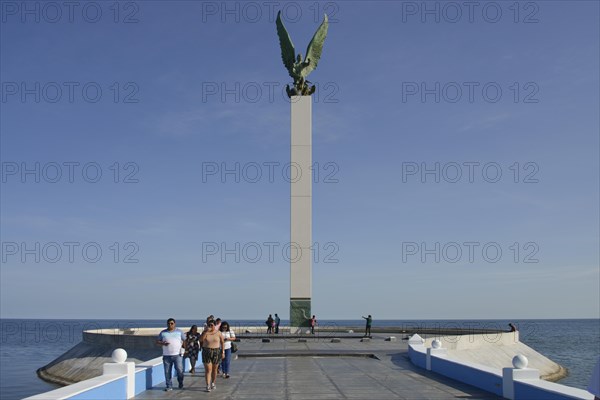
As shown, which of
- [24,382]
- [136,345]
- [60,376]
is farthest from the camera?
[24,382]

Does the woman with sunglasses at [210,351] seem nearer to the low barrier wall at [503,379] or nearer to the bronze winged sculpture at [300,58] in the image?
the low barrier wall at [503,379]

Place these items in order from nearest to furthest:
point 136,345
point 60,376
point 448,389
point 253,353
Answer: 1. point 448,389
2. point 253,353
3. point 136,345
4. point 60,376

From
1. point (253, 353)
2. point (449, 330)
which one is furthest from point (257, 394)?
point (449, 330)

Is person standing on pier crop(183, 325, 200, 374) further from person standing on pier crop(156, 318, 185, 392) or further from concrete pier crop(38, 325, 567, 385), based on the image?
concrete pier crop(38, 325, 567, 385)

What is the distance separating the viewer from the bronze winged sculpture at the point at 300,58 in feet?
166

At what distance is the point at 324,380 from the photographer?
66.4 feet

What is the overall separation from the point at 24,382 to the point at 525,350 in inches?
1392

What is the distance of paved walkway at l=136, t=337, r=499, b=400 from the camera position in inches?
670

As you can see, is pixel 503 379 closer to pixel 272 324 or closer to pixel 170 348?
pixel 170 348

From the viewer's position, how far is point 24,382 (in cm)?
4794

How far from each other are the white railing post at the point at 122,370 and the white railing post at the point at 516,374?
931 centimetres

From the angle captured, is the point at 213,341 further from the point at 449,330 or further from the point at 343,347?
the point at 449,330

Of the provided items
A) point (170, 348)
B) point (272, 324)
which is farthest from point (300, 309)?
point (170, 348)

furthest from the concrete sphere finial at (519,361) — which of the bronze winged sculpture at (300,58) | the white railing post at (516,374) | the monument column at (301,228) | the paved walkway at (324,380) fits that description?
the bronze winged sculpture at (300,58)
